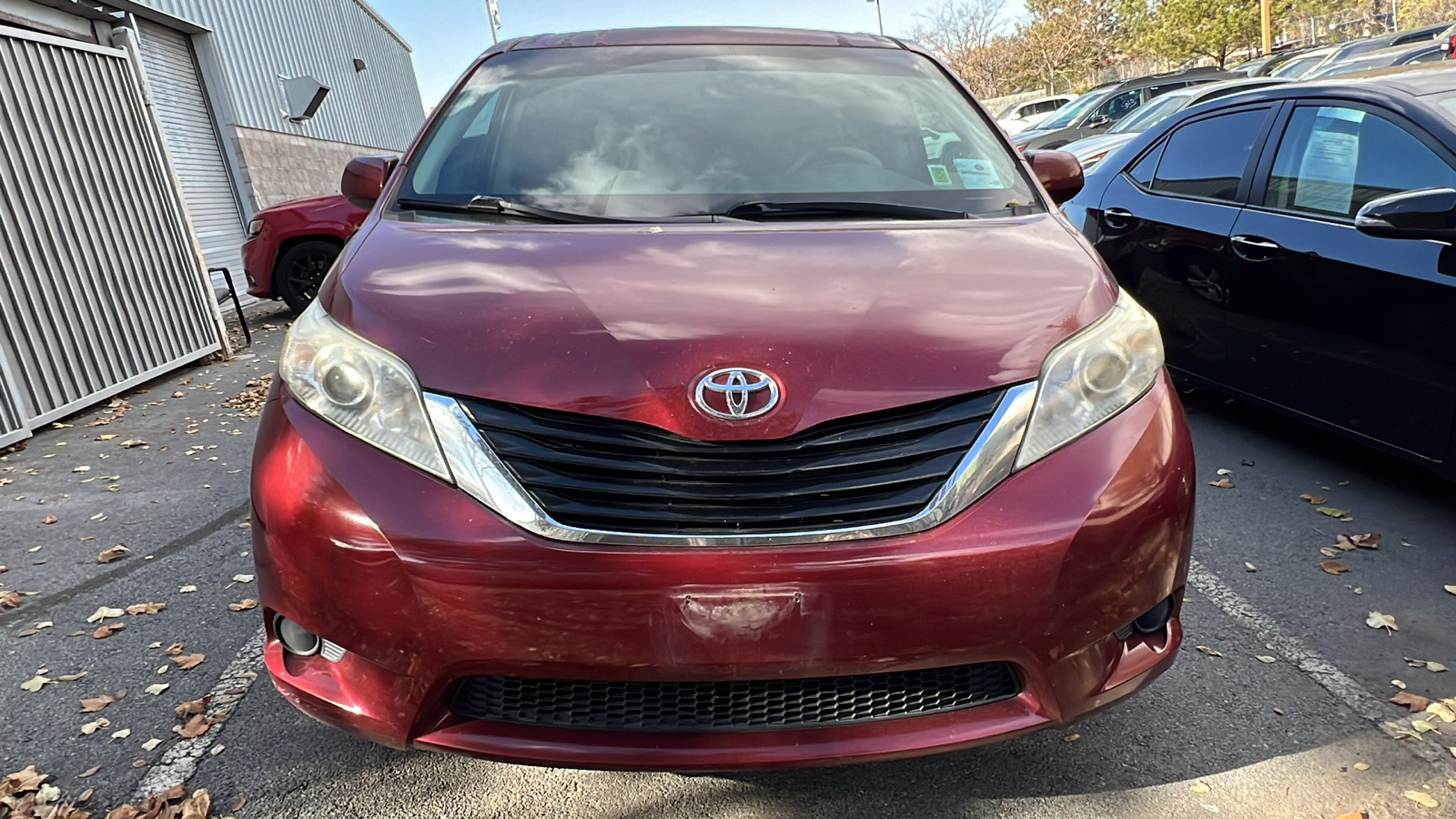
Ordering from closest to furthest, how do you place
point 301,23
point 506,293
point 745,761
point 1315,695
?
point 745,761
point 506,293
point 1315,695
point 301,23

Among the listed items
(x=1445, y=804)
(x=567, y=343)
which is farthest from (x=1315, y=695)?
(x=567, y=343)

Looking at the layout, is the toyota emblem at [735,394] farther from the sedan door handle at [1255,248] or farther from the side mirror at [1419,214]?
the sedan door handle at [1255,248]

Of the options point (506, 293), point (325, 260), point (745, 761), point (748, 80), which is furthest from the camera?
point (325, 260)

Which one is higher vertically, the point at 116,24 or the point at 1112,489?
the point at 116,24

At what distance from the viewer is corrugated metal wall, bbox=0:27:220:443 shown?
5930 mm

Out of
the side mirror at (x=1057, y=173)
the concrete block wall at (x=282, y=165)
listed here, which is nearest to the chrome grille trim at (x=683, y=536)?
the side mirror at (x=1057, y=173)

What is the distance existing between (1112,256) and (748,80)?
2797 mm

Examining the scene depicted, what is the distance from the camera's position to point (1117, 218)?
16.1 ft

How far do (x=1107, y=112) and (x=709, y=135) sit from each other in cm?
1511

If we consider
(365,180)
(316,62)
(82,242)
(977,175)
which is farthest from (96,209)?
(316,62)

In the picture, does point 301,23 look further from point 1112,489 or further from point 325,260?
point 1112,489

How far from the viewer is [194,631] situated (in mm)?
3064

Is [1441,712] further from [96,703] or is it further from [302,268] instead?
[302,268]

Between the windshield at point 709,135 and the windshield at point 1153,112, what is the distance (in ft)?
30.8
